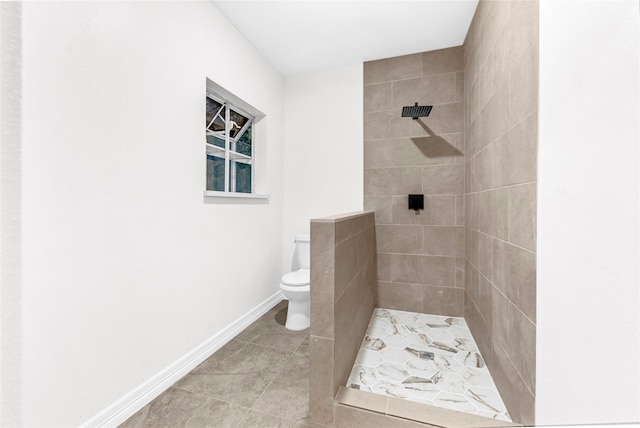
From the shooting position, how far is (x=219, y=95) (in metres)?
2.22

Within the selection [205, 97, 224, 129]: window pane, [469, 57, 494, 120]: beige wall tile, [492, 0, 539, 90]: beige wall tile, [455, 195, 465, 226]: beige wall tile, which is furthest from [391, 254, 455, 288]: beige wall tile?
[205, 97, 224, 129]: window pane

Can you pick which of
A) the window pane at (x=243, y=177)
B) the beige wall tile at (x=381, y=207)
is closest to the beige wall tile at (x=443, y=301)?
the beige wall tile at (x=381, y=207)

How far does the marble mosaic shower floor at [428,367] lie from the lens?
1.40 metres

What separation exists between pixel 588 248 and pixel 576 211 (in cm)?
13

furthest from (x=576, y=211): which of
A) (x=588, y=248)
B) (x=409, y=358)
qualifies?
(x=409, y=358)

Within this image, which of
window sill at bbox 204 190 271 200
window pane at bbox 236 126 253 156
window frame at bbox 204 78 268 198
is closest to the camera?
window sill at bbox 204 190 271 200

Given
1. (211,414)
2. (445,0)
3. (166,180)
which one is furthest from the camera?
(445,0)

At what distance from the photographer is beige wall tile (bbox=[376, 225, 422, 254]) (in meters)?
2.58

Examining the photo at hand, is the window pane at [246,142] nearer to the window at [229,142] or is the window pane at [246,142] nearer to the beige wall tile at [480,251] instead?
the window at [229,142]

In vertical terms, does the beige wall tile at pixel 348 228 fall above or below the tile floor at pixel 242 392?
above

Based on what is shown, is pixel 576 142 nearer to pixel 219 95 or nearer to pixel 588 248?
pixel 588 248

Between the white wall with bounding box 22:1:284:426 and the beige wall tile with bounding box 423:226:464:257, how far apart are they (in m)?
1.85

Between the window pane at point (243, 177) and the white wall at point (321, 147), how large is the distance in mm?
448

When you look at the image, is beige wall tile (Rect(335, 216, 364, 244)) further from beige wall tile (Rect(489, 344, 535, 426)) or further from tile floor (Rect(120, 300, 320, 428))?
beige wall tile (Rect(489, 344, 535, 426))
